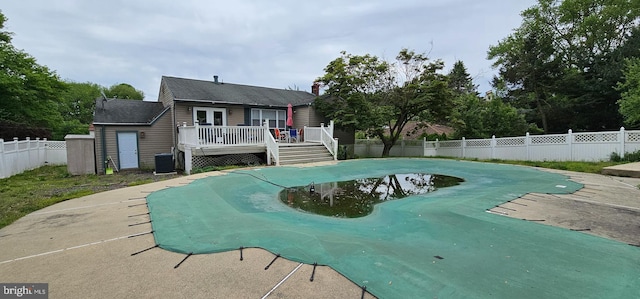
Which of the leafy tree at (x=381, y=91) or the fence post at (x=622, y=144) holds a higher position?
the leafy tree at (x=381, y=91)

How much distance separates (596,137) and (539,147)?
1890mm

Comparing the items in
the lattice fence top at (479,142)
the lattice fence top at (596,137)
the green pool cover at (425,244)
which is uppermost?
the lattice fence top at (596,137)

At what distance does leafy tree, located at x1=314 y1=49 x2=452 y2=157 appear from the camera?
14.3 m

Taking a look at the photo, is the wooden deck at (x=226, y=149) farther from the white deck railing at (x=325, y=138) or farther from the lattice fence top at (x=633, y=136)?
the lattice fence top at (x=633, y=136)

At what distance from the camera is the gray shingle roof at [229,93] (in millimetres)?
13707

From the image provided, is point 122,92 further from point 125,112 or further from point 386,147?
point 386,147

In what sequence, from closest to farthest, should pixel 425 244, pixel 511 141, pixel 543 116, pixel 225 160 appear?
pixel 425 244
pixel 225 160
pixel 511 141
pixel 543 116

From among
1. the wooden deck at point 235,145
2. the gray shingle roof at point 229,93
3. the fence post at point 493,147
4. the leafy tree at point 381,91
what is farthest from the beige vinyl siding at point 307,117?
the fence post at point 493,147

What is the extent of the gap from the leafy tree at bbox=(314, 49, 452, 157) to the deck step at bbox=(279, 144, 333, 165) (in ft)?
8.32

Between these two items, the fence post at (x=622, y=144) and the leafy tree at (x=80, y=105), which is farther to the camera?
the leafy tree at (x=80, y=105)

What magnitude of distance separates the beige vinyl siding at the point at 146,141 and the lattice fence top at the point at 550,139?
1801 centimetres

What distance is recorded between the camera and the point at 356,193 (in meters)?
6.61

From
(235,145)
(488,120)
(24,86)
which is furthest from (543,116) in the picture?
(24,86)

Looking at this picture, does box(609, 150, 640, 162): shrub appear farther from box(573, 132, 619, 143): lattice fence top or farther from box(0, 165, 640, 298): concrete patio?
box(0, 165, 640, 298): concrete patio
